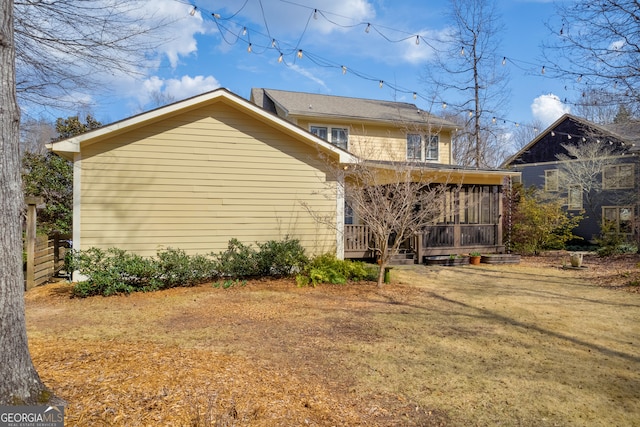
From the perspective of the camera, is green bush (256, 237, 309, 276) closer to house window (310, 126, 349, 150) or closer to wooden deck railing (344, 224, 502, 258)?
wooden deck railing (344, 224, 502, 258)

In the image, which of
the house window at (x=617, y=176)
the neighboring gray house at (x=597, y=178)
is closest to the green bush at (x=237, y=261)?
the neighboring gray house at (x=597, y=178)

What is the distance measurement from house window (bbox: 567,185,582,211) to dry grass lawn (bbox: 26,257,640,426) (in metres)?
16.6

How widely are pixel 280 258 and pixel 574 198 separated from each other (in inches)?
831

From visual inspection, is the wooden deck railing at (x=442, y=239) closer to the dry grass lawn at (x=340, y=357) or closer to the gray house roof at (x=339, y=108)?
the dry grass lawn at (x=340, y=357)

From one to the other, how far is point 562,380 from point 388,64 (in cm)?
1220

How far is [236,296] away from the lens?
23.9 feet

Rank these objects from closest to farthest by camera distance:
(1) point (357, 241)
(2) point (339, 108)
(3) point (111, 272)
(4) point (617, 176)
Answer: (3) point (111, 272), (1) point (357, 241), (2) point (339, 108), (4) point (617, 176)

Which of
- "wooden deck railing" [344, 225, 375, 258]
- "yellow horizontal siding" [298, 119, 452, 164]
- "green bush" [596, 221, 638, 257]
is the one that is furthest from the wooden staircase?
"green bush" [596, 221, 638, 257]

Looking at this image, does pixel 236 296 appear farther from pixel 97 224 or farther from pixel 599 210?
pixel 599 210

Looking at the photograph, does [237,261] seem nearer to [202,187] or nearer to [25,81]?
[202,187]

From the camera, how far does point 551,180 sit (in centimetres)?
2283

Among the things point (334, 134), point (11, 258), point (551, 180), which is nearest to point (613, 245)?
point (551, 180)

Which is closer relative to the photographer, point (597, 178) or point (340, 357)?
point (340, 357)

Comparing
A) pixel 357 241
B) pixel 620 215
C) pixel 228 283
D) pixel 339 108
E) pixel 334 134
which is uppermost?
pixel 339 108
